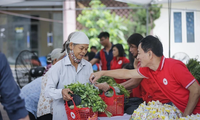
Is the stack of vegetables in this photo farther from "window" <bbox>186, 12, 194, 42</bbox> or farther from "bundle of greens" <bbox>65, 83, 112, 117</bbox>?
"window" <bbox>186, 12, 194, 42</bbox>

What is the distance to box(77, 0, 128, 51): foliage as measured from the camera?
11250 millimetres

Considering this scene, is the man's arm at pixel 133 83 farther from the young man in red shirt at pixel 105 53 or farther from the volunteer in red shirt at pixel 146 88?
the young man in red shirt at pixel 105 53

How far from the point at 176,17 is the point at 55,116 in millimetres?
3632

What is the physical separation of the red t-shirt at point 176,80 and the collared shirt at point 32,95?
5.61 ft

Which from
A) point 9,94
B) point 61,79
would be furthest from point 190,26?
point 9,94

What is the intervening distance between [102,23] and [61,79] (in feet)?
28.1

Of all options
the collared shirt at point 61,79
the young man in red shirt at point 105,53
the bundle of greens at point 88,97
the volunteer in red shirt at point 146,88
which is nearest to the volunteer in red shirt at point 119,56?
the young man in red shirt at point 105,53

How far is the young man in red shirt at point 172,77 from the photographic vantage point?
2.50 meters

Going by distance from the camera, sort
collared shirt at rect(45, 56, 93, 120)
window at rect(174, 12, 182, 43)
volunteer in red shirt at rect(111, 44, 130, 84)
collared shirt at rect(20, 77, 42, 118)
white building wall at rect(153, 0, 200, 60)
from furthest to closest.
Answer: volunteer in red shirt at rect(111, 44, 130, 84) < window at rect(174, 12, 182, 43) < white building wall at rect(153, 0, 200, 60) < collared shirt at rect(20, 77, 42, 118) < collared shirt at rect(45, 56, 93, 120)

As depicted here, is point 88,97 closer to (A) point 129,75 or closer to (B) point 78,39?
(B) point 78,39

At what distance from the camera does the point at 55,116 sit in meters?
2.86

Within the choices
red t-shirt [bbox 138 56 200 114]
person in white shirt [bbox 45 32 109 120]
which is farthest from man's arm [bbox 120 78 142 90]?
person in white shirt [bbox 45 32 109 120]

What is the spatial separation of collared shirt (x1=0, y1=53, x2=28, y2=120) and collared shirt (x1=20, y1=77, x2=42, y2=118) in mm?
1811

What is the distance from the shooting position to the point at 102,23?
11.2 m
